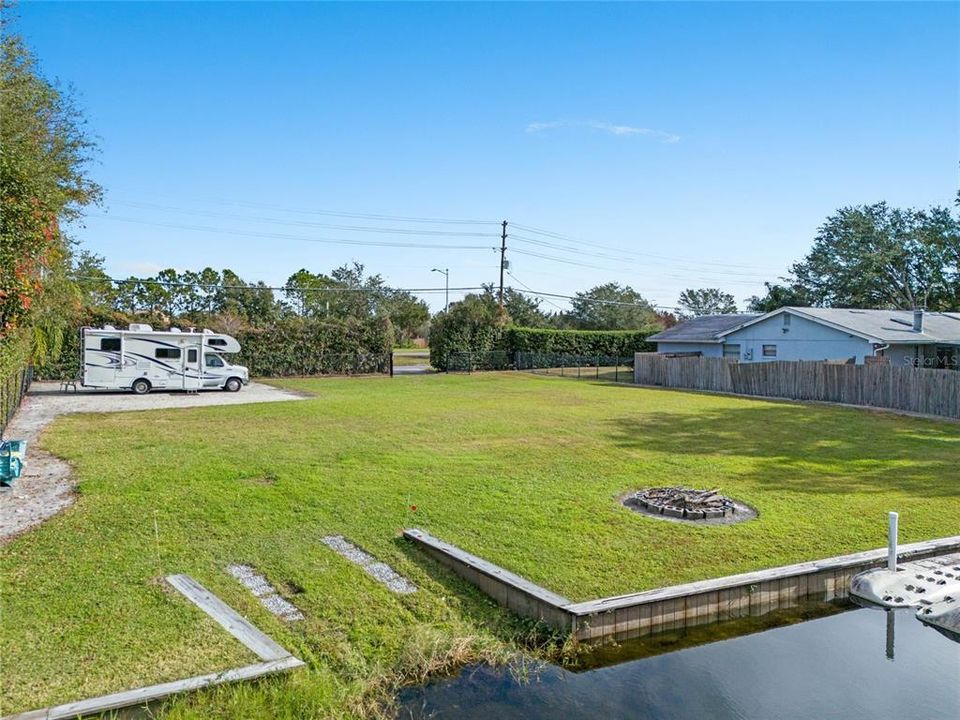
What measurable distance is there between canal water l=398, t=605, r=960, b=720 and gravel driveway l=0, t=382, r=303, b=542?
5685 millimetres

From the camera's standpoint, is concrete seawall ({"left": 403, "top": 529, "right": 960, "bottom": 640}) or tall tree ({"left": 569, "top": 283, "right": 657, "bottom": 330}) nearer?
concrete seawall ({"left": 403, "top": 529, "right": 960, "bottom": 640})

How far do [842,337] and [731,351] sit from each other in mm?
6116

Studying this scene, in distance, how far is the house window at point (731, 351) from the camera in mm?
33156

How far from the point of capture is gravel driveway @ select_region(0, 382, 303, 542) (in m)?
8.48

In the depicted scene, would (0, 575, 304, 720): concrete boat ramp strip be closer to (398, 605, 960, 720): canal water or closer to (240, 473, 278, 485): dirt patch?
(398, 605, 960, 720): canal water

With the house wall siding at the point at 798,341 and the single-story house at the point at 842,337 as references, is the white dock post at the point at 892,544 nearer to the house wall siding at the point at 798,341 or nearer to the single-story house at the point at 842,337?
the single-story house at the point at 842,337

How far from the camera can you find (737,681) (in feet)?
18.2

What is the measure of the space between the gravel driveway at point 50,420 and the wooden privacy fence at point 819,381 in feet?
48.9

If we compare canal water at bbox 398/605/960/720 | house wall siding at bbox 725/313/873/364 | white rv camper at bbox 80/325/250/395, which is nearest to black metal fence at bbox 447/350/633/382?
house wall siding at bbox 725/313/873/364

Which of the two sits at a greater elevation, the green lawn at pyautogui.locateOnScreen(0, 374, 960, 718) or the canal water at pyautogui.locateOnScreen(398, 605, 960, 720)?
the green lawn at pyautogui.locateOnScreen(0, 374, 960, 718)

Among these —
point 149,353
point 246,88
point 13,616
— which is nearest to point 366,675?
point 13,616

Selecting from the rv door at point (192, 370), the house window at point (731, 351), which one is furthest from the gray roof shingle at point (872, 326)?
the rv door at point (192, 370)

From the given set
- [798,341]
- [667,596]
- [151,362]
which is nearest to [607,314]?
[798,341]

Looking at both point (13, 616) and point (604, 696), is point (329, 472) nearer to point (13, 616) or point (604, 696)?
point (13, 616)
